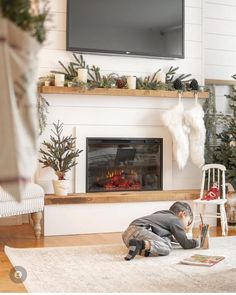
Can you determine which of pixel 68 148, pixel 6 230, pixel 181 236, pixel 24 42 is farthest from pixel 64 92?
pixel 24 42

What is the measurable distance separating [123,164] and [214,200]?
3.86ft

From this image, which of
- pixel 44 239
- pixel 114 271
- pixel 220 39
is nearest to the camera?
pixel 114 271

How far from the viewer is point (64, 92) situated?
17.2ft

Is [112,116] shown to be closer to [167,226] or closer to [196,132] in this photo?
[196,132]

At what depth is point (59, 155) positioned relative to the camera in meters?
5.14

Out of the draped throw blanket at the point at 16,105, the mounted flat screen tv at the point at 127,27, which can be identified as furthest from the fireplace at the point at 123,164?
the draped throw blanket at the point at 16,105

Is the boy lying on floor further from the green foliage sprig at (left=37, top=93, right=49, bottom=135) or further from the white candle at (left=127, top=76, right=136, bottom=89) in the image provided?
the white candle at (left=127, top=76, right=136, bottom=89)

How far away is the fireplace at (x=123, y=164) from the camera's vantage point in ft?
18.2

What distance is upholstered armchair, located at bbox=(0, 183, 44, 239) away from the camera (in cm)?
443

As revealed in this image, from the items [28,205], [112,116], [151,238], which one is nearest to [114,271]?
[151,238]

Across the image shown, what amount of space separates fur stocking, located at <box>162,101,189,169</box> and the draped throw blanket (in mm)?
4516

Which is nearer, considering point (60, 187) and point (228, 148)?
point (60, 187)

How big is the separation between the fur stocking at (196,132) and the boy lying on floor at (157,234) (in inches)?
59.0

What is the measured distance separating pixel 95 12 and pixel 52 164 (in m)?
1.76
